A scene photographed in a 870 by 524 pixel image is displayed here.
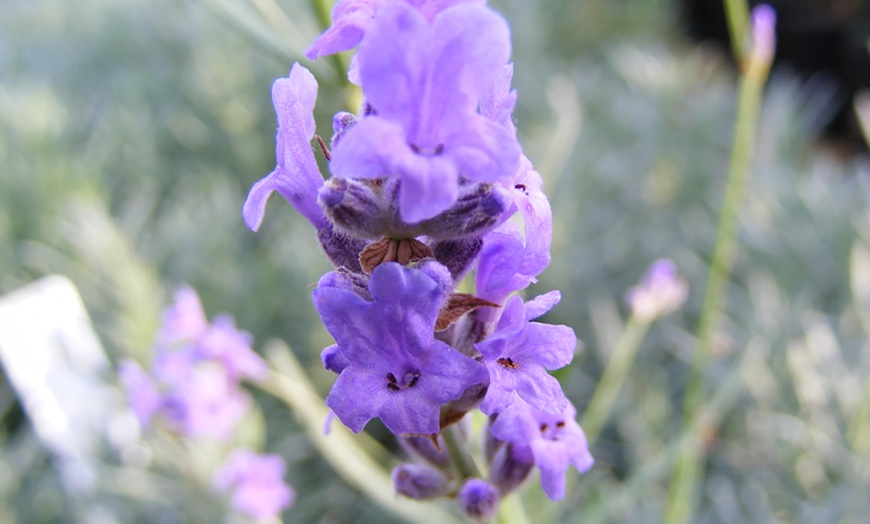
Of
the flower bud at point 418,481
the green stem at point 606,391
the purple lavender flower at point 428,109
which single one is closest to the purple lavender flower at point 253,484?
the green stem at point 606,391

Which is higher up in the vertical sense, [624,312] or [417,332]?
[417,332]

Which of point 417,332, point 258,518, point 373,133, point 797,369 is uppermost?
→ point 373,133

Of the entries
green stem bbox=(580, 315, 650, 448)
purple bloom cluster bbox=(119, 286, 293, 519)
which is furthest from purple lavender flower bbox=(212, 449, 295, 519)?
green stem bbox=(580, 315, 650, 448)

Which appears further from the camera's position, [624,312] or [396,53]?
[624,312]

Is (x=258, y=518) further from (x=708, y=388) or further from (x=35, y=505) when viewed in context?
(x=708, y=388)

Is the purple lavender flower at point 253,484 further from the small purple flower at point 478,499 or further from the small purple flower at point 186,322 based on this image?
the small purple flower at point 478,499

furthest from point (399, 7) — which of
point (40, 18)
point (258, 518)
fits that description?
point (40, 18)

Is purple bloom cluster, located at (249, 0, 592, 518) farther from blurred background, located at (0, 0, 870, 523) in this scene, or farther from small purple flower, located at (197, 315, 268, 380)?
small purple flower, located at (197, 315, 268, 380)
